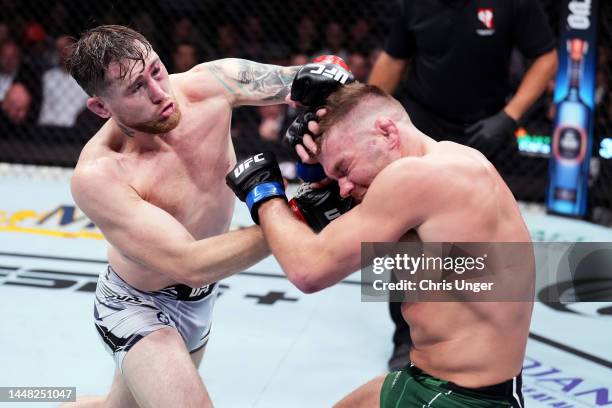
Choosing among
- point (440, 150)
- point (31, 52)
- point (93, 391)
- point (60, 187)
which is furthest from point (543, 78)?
point (31, 52)

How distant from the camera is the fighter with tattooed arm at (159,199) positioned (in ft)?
6.31

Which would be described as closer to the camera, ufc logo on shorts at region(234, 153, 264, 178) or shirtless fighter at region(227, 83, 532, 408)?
shirtless fighter at region(227, 83, 532, 408)

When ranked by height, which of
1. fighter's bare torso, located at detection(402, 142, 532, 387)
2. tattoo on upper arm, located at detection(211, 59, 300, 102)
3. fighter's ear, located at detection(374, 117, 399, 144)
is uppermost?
fighter's ear, located at detection(374, 117, 399, 144)

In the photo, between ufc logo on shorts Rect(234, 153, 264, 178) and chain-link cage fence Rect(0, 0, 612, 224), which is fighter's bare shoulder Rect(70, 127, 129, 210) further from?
chain-link cage fence Rect(0, 0, 612, 224)

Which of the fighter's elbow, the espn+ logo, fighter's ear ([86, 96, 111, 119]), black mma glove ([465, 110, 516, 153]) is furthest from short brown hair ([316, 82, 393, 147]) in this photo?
the espn+ logo

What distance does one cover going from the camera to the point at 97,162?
6.60 ft

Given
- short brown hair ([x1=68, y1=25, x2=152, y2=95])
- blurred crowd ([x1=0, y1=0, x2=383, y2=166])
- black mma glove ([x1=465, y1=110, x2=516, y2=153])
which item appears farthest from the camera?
blurred crowd ([x1=0, y1=0, x2=383, y2=166])

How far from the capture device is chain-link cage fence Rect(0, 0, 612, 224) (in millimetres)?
5227

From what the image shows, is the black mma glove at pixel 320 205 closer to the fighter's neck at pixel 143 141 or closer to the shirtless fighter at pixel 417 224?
the shirtless fighter at pixel 417 224

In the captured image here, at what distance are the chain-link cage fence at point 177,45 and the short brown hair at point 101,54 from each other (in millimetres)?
3082

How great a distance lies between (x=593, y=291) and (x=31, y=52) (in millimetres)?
3871

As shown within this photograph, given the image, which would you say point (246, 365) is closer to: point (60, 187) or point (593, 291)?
point (593, 291)

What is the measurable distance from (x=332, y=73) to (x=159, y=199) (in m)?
0.54

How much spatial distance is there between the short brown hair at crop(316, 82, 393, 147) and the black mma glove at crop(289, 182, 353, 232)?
0.17m
